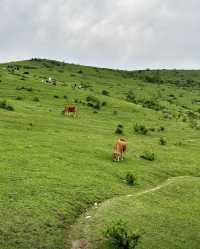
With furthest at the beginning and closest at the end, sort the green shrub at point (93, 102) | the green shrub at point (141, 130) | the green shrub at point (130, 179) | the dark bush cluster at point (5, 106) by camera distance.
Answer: the green shrub at point (93, 102)
the green shrub at point (141, 130)
the dark bush cluster at point (5, 106)
the green shrub at point (130, 179)

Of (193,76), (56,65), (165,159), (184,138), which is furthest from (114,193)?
(193,76)

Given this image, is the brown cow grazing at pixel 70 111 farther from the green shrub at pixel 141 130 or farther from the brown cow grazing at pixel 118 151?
the brown cow grazing at pixel 118 151

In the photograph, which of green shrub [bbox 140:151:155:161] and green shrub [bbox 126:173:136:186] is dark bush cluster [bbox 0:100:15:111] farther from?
green shrub [bbox 126:173:136:186]

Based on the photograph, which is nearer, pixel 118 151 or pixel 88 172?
pixel 88 172

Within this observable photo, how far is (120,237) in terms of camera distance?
69.7 feet

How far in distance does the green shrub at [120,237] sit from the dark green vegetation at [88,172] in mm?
594

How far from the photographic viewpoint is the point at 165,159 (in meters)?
37.7

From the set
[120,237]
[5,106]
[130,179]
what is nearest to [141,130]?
[5,106]

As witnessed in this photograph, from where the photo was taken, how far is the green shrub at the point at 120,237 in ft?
69.7

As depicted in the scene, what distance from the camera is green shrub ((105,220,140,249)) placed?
2125 cm

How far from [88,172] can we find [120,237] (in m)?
8.91

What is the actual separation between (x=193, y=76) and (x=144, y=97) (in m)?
52.0

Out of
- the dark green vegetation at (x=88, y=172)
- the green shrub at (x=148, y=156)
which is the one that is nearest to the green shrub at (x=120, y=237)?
the dark green vegetation at (x=88, y=172)

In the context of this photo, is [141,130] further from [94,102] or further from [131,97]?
[131,97]
